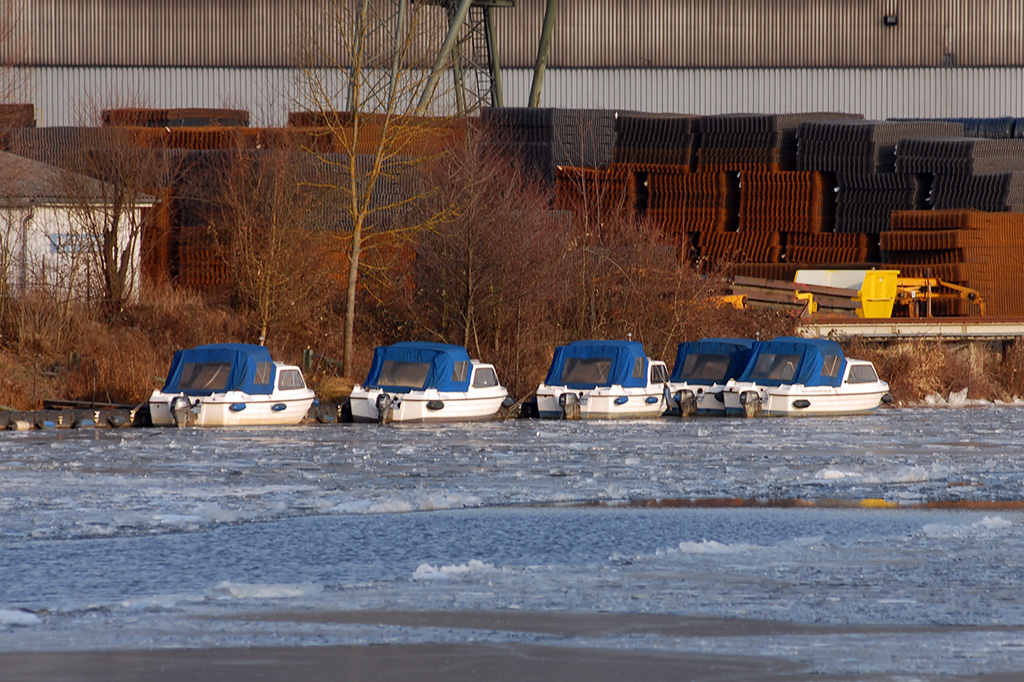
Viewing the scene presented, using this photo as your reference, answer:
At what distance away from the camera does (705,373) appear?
37500mm

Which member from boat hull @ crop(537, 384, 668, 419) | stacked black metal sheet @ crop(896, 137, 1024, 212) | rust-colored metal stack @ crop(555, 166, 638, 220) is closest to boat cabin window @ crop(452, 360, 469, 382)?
boat hull @ crop(537, 384, 668, 419)

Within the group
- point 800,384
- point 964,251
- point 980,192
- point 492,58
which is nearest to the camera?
point 800,384

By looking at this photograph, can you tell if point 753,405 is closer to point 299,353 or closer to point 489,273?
point 489,273

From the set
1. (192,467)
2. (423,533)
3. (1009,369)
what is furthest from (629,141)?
(423,533)

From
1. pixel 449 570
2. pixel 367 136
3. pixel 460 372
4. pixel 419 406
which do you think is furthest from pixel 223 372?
pixel 449 570

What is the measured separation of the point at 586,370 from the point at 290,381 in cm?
719

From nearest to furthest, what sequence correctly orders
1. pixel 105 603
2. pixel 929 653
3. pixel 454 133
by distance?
pixel 929 653
pixel 105 603
pixel 454 133

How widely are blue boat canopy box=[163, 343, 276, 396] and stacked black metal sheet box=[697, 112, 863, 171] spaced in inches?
854

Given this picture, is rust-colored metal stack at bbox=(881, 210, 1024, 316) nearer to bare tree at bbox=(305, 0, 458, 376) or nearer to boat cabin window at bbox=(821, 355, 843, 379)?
boat cabin window at bbox=(821, 355, 843, 379)

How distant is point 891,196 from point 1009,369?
20.9 ft

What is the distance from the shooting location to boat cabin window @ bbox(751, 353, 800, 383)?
36.2 m

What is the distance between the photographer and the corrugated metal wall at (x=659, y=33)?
59.7 m

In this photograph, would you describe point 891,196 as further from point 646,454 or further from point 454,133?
point 646,454

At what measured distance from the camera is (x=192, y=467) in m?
22.1
